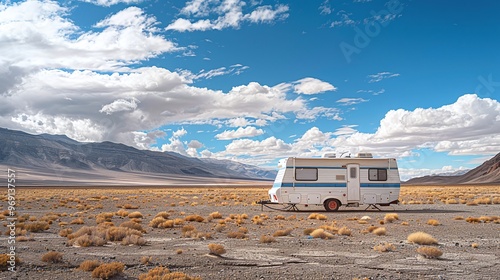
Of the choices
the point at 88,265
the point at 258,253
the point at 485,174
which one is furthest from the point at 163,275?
the point at 485,174

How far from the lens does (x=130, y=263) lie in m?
11.0

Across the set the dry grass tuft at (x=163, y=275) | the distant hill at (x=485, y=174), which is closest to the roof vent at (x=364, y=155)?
the dry grass tuft at (x=163, y=275)

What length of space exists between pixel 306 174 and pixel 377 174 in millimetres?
4012

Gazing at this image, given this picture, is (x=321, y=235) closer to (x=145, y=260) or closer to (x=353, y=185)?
(x=145, y=260)

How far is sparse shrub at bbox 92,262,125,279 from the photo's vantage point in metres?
9.58

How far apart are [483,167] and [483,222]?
188 meters

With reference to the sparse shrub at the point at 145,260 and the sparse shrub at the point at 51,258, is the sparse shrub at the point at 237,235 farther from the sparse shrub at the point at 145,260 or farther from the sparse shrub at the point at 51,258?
the sparse shrub at the point at 51,258

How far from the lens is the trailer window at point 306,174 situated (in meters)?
25.6

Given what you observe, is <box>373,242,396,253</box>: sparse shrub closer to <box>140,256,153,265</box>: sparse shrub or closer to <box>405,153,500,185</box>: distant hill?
<box>140,256,153,265</box>: sparse shrub

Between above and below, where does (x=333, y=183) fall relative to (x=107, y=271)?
above

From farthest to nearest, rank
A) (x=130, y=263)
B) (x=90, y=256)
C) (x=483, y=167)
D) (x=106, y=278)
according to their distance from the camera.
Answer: (x=483, y=167)
(x=90, y=256)
(x=130, y=263)
(x=106, y=278)

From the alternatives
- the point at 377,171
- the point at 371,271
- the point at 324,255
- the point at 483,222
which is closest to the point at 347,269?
the point at 371,271

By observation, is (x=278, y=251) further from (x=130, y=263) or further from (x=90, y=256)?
(x=90, y=256)

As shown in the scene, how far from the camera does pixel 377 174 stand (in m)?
25.9
